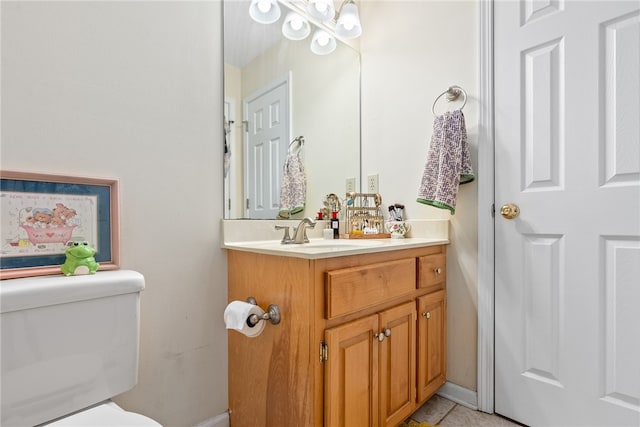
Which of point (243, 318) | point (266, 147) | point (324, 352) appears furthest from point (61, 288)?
point (266, 147)

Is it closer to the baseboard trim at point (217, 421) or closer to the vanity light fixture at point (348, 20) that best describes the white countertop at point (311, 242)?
→ the baseboard trim at point (217, 421)

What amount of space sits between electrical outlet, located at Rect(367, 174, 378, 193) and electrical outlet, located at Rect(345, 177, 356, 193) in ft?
0.29

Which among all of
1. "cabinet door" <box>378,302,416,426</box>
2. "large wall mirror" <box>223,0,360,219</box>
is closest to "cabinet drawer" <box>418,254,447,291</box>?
"cabinet door" <box>378,302,416,426</box>

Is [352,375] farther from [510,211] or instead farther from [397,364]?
[510,211]

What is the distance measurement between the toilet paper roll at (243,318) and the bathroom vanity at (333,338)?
0.06 metres

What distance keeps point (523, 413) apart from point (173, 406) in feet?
4.82

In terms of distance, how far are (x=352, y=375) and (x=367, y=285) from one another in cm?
31

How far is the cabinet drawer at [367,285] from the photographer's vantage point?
1.05m

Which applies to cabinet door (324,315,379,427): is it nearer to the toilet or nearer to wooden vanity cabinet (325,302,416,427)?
wooden vanity cabinet (325,302,416,427)

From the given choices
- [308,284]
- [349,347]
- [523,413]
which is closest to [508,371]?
[523,413]

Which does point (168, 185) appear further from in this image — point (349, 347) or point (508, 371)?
point (508, 371)

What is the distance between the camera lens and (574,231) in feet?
4.20

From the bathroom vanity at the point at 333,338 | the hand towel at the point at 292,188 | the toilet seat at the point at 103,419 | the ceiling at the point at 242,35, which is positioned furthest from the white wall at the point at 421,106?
the toilet seat at the point at 103,419

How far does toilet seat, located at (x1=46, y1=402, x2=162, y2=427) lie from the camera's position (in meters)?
0.79
